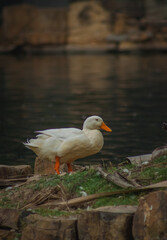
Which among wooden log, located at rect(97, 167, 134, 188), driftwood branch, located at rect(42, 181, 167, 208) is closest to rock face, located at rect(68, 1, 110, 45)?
wooden log, located at rect(97, 167, 134, 188)

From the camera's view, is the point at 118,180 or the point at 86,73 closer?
the point at 118,180

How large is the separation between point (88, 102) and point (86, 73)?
10.5 meters

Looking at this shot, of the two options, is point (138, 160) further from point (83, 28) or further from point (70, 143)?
point (83, 28)

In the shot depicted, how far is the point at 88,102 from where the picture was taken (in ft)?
60.1

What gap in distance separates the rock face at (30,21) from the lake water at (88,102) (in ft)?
40.9

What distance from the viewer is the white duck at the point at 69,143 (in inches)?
285

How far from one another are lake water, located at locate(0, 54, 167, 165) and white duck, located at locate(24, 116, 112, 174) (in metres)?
2.69

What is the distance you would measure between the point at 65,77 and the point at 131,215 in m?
22.0

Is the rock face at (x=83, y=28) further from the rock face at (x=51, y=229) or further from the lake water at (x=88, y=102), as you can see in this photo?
the rock face at (x=51, y=229)

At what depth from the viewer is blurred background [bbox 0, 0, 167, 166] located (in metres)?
13.1

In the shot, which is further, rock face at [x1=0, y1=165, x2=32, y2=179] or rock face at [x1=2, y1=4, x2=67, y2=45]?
rock face at [x1=2, y1=4, x2=67, y2=45]

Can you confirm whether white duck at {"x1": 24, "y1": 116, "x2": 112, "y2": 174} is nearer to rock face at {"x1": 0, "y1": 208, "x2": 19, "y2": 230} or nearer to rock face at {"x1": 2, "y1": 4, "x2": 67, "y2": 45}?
rock face at {"x1": 0, "y1": 208, "x2": 19, "y2": 230}

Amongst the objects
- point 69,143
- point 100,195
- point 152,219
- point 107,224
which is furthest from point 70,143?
point 152,219

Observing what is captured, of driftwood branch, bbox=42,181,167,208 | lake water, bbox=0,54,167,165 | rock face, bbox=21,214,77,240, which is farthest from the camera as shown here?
lake water, bbox=0,54,167,165
